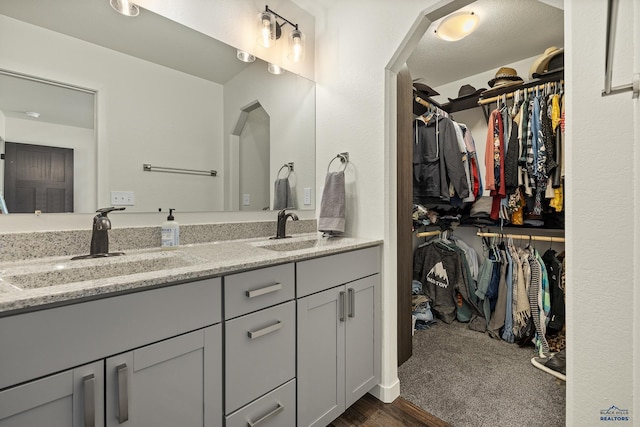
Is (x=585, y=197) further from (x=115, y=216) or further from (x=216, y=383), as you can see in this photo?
(x=115, y=216)

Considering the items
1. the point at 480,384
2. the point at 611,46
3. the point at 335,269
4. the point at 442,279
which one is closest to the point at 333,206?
the point at 335,269

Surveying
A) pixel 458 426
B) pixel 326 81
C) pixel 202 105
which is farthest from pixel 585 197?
pixel 202 105

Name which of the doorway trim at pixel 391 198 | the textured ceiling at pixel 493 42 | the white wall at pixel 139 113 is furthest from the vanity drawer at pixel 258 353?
the textured ceiling at pixel 493 42

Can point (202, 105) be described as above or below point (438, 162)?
above

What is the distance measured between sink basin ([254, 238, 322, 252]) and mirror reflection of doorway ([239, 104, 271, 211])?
1.07 ft

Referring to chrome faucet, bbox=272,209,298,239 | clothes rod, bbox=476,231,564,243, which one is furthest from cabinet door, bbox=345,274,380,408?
clothes rod, bbox=476,231,564,243

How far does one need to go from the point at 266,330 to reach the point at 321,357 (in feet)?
1.21

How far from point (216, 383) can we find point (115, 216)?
0.90 metres

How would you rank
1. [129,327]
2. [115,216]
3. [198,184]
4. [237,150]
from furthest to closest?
[237,150]
[198,184]
[115,216]
[129,327]

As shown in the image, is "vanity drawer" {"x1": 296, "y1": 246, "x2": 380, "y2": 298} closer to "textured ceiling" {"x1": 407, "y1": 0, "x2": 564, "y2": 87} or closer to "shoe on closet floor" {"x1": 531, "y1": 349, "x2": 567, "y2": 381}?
"shoe on closet floor" {"x1": 531, "y1": 349, "x2": 567, "y2": 381}

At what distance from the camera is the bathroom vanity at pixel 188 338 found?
26.1 inches

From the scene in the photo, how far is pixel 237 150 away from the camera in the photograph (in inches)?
69.5

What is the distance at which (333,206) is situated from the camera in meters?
1.71

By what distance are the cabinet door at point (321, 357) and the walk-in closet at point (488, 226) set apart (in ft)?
1.88
